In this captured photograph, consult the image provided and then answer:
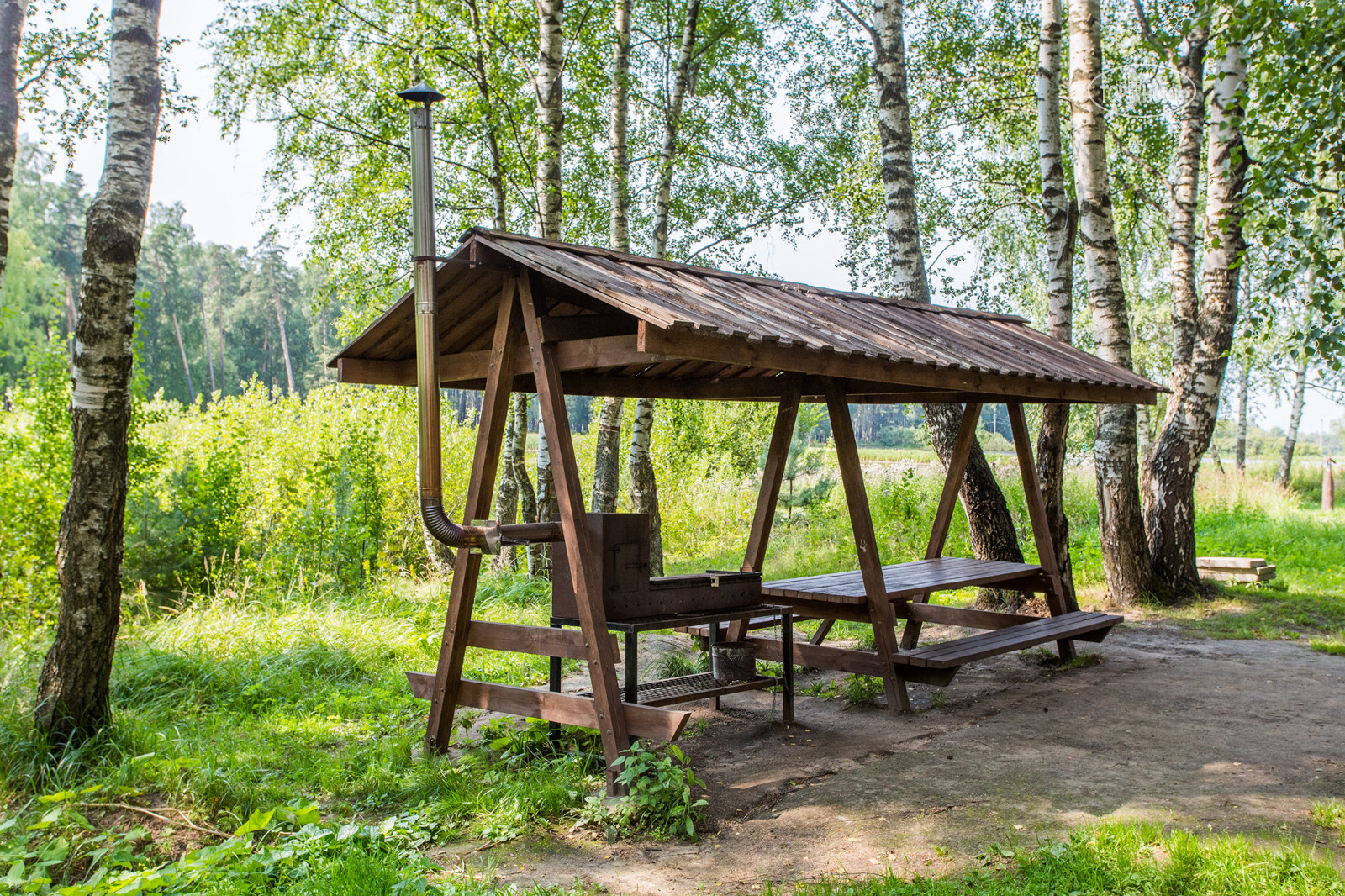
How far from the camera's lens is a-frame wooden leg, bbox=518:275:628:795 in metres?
4.37

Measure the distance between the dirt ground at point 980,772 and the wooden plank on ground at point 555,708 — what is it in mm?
492

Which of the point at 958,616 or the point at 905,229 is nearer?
the point at 958,616

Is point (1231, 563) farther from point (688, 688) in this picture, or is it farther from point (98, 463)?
point (98, 463)

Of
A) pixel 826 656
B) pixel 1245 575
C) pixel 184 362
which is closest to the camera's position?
pixel 826 656

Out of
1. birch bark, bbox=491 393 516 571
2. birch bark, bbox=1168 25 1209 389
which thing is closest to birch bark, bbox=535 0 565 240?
birch bark, bbox=491 393 516 571

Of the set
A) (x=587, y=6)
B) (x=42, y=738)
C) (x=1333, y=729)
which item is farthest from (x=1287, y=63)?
(x=42, y=738)

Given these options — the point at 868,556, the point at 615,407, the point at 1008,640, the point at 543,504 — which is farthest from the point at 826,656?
the point at 615,407

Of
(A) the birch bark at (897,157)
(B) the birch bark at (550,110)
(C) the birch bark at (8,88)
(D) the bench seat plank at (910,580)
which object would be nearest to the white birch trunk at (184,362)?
(B) the birch bark at (550,110)

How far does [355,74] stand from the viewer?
11.6 metres

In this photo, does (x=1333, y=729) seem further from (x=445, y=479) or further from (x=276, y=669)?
(x=445, y=479)

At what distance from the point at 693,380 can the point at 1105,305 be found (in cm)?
486

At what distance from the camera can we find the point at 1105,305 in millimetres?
9195

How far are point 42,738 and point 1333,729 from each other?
7.04m

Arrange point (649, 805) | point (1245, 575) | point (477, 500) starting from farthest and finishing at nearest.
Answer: point (1245, 575)
point (477, 500)
point (649, 805)
